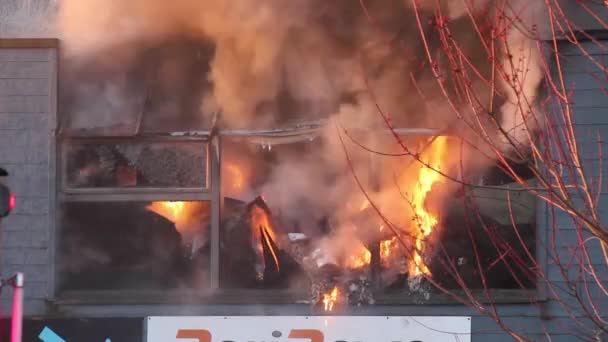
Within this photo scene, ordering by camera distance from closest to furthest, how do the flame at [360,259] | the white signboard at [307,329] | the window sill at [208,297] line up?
1. the white signboard at [307,329]
2. the window sill at [208,297]
3. the flame at [360,259]

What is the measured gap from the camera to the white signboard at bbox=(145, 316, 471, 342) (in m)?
8.48

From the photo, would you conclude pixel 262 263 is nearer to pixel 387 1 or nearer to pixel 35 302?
pixel 35 302

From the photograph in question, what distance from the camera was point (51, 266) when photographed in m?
8.73

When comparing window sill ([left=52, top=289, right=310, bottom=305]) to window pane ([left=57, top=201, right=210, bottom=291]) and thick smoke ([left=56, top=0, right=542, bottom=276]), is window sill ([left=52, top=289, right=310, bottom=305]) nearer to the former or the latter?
window pane ([left=57, top=201, right=210, bottom=291])

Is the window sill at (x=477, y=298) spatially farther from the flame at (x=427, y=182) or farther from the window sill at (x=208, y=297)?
the flame at (x=427, y=182)

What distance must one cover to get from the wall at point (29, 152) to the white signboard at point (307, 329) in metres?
1.22

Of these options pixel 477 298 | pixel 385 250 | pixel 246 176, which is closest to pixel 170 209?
pixel 246 176

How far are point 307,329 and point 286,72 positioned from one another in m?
2.42

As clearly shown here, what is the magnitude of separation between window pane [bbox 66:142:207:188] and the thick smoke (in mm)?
251

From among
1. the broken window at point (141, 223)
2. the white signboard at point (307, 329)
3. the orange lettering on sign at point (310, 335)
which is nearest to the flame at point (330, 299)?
the white signboard at point (307, 329)

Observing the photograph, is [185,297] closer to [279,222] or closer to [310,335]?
[279,222]

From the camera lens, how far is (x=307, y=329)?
855cm

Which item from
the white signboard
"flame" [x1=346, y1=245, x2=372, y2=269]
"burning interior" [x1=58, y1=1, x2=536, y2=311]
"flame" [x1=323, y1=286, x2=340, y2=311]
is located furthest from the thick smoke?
the white signboard

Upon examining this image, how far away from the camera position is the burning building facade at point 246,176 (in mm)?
8672
